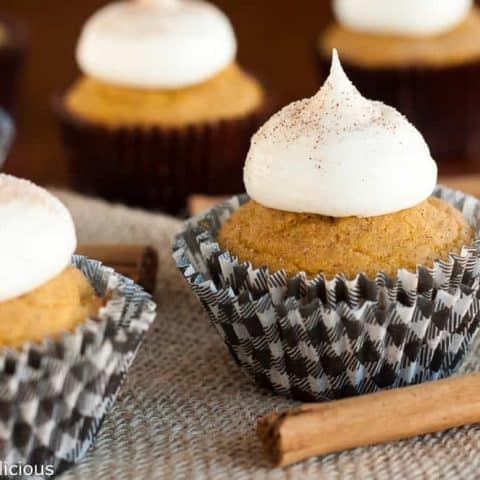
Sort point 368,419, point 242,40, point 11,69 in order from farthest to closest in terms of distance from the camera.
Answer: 1. point 242,40
2. point 11,69
3. point 368,419

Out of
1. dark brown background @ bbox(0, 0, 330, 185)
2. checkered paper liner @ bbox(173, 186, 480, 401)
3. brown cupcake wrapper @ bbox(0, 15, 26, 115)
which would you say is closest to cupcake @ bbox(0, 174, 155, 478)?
checkered paper liner @ bbox(173, 186, 480, 401)

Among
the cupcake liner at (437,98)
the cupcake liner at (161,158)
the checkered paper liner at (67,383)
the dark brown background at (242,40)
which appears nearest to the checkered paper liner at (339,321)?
the checkered paper liner at (67,383)

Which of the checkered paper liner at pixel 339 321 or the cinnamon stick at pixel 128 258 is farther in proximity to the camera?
the cinnamon stick at pixel 128 258

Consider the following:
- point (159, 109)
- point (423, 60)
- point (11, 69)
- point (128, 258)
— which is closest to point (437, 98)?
point (423, 60)

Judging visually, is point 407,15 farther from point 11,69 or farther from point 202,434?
point 202,434

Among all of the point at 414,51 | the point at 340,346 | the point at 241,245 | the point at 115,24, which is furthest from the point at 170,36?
the point at 340,346

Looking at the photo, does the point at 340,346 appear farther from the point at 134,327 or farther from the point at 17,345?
the point at 17,345

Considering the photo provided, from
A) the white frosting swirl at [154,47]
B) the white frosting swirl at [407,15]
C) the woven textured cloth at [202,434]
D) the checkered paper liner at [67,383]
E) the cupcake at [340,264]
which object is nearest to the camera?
the checkered paper liner at [67,383]

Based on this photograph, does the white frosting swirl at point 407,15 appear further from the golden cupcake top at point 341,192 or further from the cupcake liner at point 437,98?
the golden cupcake top at point 341,192
